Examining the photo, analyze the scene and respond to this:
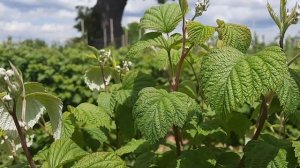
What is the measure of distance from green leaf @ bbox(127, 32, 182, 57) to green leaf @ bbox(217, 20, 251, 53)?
204mm

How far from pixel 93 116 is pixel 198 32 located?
49cm

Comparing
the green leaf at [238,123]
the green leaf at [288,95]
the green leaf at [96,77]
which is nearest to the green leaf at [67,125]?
the green leaf at [96,77]

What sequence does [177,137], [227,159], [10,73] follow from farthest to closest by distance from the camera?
[227,159], [177,137], [10,73]

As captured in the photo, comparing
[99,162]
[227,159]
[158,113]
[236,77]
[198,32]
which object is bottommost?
[227,159]

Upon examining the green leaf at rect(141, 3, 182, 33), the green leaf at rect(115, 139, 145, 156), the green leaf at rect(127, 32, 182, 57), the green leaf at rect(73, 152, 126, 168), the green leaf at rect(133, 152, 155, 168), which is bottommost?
the green leaf at rect(133, 152, 155, 168)

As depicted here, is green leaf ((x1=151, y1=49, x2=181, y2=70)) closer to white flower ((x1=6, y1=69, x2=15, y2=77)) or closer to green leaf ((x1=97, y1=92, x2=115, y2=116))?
green leaf ((x1=97, y1=92, x2=115, y2=116))

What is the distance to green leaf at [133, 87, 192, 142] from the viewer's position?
1305 mm

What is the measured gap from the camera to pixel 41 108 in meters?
1.27

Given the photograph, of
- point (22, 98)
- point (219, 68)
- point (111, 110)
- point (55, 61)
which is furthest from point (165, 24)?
point (55, 61)

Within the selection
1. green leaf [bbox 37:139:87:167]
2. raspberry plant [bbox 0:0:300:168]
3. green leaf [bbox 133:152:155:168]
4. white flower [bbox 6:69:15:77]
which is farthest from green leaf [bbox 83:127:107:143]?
white flower [bbox 6:69:15:77]

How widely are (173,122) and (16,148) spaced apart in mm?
654

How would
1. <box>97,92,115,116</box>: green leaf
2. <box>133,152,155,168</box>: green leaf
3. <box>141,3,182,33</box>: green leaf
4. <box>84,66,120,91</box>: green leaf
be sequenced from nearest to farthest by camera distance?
<box>133,152,155,168</box>: green leaf → <box>141,3,182,33</box>: green leaf → <box>97,92,115,116</box>: green leaf → <box>84,66,120,91</box>: green leaf

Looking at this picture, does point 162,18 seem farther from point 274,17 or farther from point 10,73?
point 10,73

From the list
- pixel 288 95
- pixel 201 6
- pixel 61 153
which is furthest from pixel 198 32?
pixel 61 153
